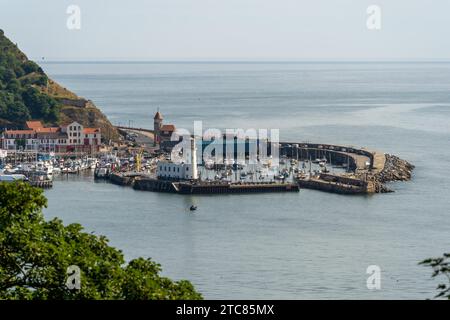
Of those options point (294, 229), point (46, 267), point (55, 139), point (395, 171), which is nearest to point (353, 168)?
point (395, 171)

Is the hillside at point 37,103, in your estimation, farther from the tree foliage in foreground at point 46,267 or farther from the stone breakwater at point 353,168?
the tree foliage in foreground at point 46,267

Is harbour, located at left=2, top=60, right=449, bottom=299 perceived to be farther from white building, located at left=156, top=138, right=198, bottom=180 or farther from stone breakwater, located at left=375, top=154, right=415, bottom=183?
white building, located at left=156, top=138, right=198, bottom=180

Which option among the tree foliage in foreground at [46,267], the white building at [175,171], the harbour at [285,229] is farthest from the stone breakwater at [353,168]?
the tree foliage in foreground at [46,267]

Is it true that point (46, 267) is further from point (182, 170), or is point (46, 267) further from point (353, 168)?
point (353, 168)


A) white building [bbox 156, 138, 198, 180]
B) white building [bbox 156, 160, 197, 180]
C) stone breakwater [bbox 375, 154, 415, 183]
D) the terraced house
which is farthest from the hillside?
stone breakwater [bbox 375, 154, 415, 183]

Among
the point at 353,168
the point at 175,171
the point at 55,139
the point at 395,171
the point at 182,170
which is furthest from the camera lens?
the point at 55,139
